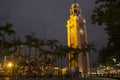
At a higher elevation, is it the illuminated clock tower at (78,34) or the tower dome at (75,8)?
the tower dome at (75,8)

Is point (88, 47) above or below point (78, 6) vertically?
below

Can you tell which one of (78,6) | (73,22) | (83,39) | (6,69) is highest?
(78,6)

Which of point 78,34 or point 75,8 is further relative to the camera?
point 75,8

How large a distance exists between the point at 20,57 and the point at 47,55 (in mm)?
11254

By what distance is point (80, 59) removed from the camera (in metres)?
106

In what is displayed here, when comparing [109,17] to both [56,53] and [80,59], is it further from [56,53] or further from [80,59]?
[80,59]

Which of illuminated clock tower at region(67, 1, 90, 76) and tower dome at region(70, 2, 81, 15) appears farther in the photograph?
tower dome at region(70, 2, 81, 15)

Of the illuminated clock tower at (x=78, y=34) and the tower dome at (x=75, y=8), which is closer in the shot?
the illuminated clock tower at (x=78, y=34)

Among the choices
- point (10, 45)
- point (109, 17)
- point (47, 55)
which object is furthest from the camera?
point (47, 55)

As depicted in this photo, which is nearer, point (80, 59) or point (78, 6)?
point (80, 59)

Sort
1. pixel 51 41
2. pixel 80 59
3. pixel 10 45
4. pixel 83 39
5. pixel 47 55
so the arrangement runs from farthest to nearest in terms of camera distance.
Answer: pixel 83 39 → pixel 80 59 → pixel 47 55 → pixel 51 41 → pixel 10 45

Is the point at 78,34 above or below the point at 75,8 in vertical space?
below

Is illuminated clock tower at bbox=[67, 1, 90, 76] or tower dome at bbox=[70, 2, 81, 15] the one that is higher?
tower dome at bbox=[70, 2, 81, 15]

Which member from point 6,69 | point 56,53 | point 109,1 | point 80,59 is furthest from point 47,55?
point 109,1
